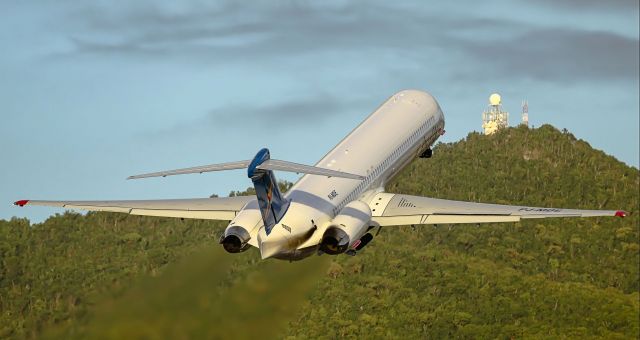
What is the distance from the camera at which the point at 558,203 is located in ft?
500

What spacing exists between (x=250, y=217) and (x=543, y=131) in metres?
109

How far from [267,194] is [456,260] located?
67308 mm

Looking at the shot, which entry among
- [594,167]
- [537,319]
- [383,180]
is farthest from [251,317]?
[594,167]

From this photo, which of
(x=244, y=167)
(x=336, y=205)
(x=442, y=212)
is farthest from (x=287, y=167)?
(x=442, y=212)

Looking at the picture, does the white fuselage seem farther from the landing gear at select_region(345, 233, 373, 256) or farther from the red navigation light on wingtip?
the red navigation light on wingtip

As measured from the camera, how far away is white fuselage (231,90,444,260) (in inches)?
2429

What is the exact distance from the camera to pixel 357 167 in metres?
70.5

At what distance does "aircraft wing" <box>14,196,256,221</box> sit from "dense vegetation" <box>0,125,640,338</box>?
16.8 feet

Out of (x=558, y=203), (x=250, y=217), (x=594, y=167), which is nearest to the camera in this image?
(x=250, y=217)

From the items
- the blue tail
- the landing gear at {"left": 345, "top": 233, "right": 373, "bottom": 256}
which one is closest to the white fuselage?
the blue tail

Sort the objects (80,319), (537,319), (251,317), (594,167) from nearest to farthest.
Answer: (80,319)
(251,317)
(537,319)
(594,167)

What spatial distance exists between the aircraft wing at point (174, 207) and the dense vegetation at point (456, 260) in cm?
511

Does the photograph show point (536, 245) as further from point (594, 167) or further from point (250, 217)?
point (250, 217)

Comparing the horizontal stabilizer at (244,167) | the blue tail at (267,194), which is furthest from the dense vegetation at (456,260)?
the horizontal stabilizer at (244,167)
